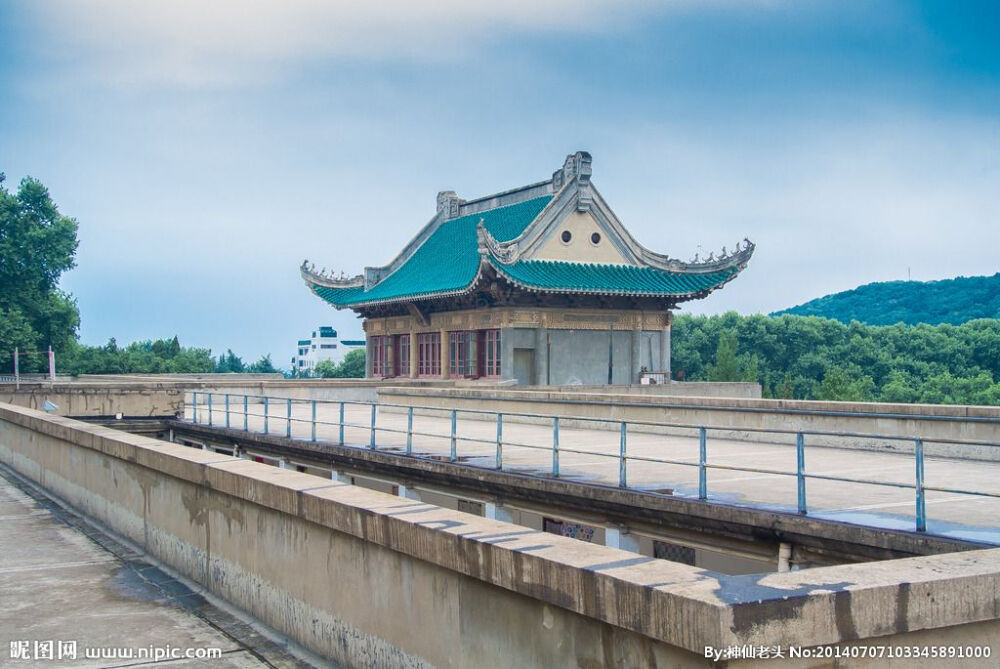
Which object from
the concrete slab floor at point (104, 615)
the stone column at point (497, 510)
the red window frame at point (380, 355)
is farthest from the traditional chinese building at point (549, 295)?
the concrete slab floor at point (104, 615)

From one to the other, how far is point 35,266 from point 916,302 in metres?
144

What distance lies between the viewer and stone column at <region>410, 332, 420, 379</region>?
152ft

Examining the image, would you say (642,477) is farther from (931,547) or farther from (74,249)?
(74,249)

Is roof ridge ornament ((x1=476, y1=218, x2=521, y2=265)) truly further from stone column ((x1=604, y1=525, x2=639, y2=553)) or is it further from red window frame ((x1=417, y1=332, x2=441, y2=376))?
stone column ((x1=604, y1=525, x2=639, y2=553))

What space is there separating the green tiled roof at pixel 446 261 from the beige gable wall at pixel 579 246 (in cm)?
172

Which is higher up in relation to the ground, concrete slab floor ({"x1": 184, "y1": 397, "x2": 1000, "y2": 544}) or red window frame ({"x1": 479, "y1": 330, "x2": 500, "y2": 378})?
red window frame ({"x1": 479, "y1": 330, "x2": 500, "y2": 378})

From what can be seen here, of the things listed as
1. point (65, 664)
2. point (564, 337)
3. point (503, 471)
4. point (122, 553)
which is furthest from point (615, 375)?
point (65, 664)

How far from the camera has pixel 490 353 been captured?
40906 mm

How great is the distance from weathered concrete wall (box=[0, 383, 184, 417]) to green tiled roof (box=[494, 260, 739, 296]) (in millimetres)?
13874

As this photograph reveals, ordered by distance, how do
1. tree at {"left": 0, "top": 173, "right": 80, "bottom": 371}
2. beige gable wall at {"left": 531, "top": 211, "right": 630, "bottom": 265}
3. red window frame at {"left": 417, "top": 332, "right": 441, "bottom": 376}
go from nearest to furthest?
beige gable wall at {"left": 531, "top": 211, "right": 630, "bottom": 265}, red window frame at {"left": 417, "top": 332, "right": 441, "bottom": 376}, tree at {"left": 0, "top": 173, "right": 80, "bottom": 371}

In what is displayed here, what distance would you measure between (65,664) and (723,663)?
5010mm

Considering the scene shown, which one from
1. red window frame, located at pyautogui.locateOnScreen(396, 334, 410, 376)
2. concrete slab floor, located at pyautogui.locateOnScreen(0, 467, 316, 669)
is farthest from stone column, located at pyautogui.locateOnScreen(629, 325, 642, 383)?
concrete slab floor, located at pyautogui.locateOnScreen(0, 467, 316, 669)

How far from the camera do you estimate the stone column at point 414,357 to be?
46.3 meters

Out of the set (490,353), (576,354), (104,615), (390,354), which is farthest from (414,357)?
(104,615)
